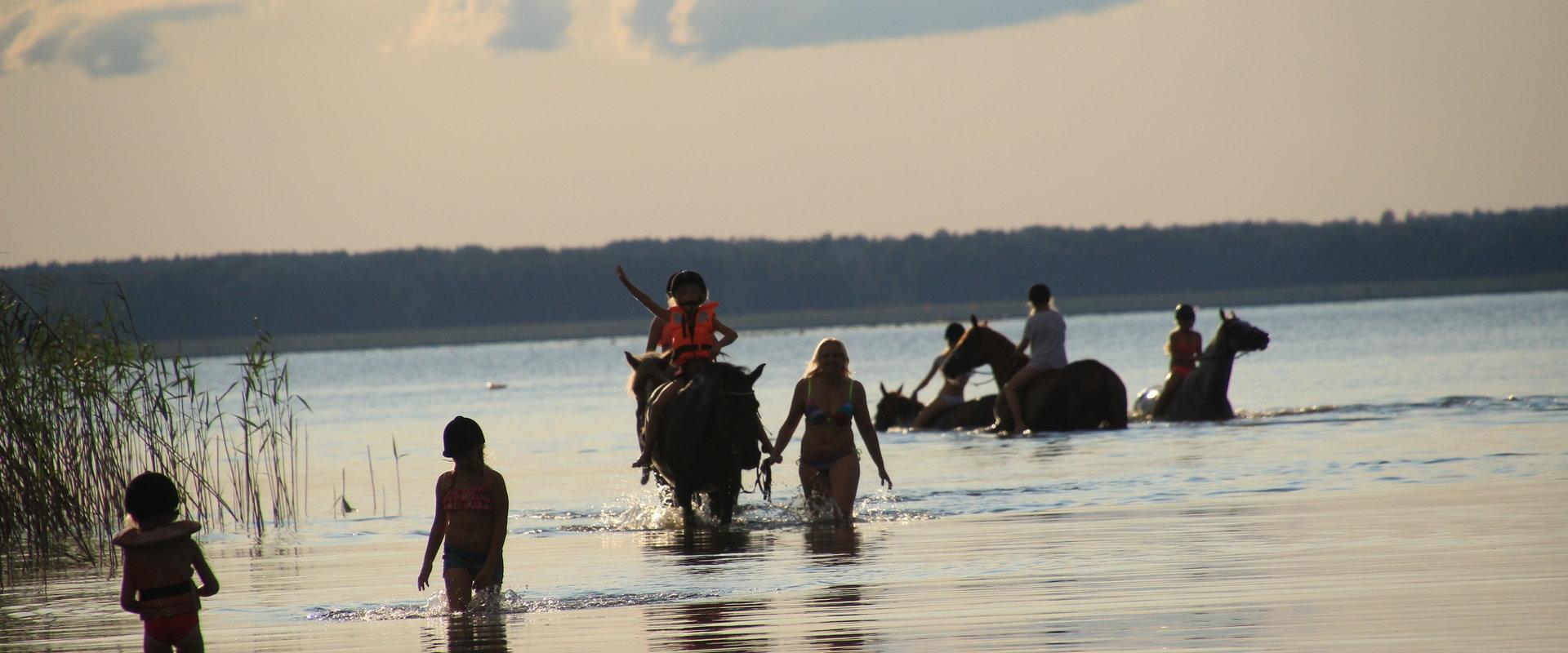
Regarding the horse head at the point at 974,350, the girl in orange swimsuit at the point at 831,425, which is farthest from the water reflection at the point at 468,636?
the horse head at the point at 974,350

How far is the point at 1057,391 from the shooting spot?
23.1m

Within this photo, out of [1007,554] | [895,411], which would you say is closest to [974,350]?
[895,411]

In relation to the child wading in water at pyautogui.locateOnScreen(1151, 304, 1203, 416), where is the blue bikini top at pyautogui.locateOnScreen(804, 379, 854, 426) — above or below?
below

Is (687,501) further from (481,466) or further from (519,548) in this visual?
(481,466)

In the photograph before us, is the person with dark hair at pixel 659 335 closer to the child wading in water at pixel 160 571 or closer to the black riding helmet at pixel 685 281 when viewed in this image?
the black riding helmet at pixel 685 281

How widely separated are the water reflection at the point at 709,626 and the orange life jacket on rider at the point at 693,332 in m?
3.71

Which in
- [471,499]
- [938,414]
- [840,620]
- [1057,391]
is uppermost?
[1057,391]

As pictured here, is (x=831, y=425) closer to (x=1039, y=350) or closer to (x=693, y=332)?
(x=693, y=332)

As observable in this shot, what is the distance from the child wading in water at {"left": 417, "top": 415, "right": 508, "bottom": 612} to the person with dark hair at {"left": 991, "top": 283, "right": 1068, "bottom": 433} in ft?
42.4

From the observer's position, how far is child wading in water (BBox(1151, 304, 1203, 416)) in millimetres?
23703

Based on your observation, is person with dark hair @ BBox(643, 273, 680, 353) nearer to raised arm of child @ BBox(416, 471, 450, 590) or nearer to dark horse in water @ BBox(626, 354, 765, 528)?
dark horse in water @ BBox(626, 354, 765, 528)

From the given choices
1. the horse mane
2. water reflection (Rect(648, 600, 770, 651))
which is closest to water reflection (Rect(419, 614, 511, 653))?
water reflection (Rect(648, 600, 770, 651))

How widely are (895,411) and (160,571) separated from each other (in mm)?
19091

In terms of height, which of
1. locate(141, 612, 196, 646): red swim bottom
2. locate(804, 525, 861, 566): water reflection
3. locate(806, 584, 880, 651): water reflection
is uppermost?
locate(141, 612, 196, 646): red swim bottom
